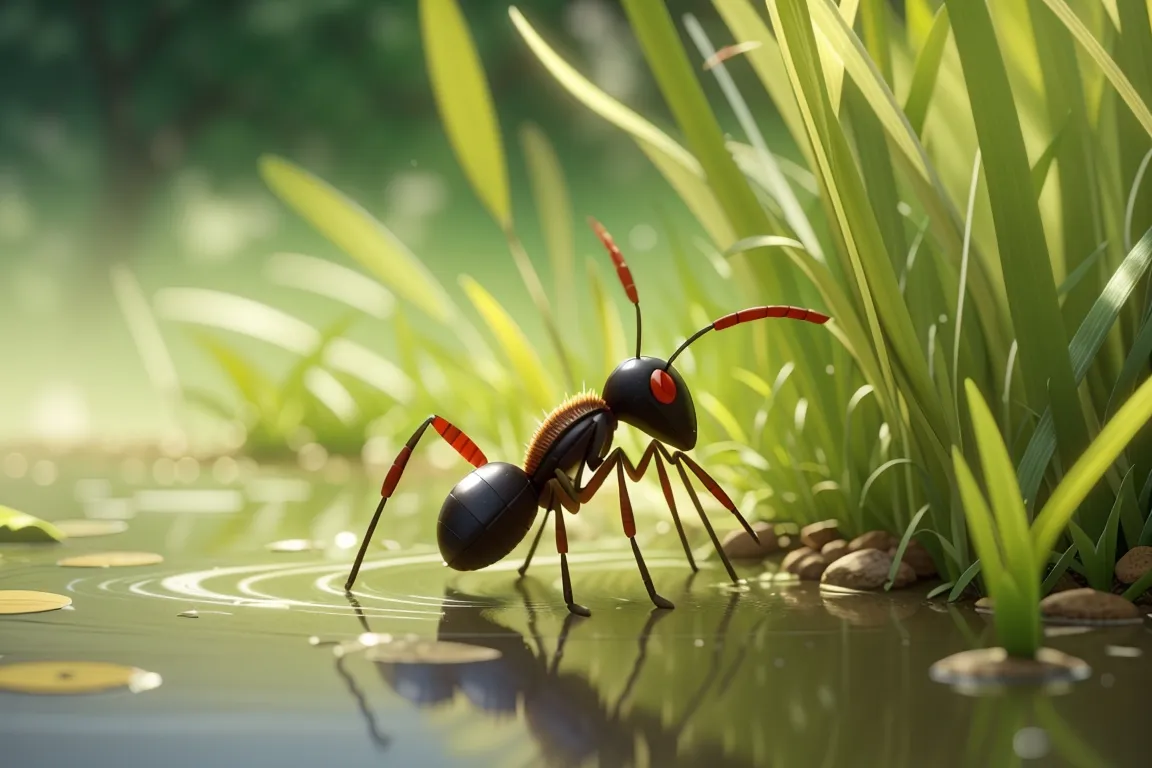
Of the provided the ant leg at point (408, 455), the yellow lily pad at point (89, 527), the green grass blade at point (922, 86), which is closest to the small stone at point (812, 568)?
the ant leg at point (408, 455)

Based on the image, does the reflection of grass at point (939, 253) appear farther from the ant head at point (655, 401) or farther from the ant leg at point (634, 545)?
the ant leg at point (634, 545)

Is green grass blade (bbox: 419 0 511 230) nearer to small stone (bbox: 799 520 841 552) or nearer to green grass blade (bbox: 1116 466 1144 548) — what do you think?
small stone (bbox: 799 520 841 552)

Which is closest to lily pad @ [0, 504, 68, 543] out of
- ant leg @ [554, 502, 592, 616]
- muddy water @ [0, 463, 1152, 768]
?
muddy water @ [0, 463, 1152, 768]

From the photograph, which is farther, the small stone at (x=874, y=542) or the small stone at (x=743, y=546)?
the small stone at (x=743, y=546)

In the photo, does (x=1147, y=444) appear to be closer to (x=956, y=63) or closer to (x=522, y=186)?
(x=956, y=63)

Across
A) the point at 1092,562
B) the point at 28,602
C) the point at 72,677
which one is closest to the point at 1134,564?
the point at 1092,562

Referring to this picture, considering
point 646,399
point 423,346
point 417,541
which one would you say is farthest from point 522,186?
point 646,399

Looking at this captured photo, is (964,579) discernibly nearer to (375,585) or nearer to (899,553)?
(899,553)
